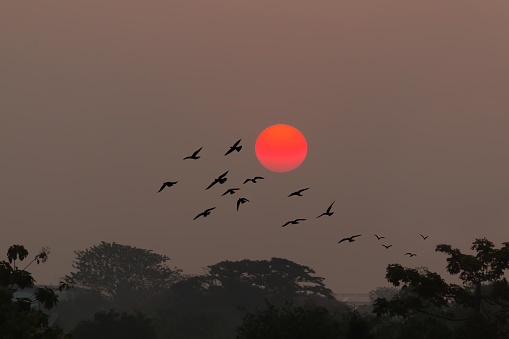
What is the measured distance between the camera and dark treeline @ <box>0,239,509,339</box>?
43.1 m

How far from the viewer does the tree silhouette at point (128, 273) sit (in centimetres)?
15838

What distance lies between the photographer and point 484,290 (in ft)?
315

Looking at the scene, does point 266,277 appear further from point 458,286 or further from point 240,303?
point 458,286

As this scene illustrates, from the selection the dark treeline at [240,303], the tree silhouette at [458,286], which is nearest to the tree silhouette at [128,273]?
the dark treeline at [240,303]

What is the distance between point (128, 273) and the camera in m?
159

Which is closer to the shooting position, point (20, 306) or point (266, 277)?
point (20, 306)

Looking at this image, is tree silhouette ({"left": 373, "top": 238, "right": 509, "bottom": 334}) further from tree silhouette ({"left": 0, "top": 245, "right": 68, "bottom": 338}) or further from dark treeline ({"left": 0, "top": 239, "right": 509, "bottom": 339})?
tree silhouette ({"left": 0, "top": 245, "right": 68, "bottom": 338})

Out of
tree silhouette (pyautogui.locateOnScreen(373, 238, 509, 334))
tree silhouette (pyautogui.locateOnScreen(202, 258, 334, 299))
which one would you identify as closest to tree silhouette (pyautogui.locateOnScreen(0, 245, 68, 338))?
tree silhouette (pyautogui.locateOnScreen(373, 238, 509, 334))

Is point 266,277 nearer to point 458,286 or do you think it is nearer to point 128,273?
point 128,273

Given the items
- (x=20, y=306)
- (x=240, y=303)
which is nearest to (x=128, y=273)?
(x=240, y=303)

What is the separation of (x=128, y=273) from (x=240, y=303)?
37088 mm

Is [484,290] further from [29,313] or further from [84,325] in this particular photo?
[29,313]

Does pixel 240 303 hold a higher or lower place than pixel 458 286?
higher

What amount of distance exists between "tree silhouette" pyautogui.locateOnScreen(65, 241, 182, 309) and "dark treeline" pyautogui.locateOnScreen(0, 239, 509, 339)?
0.22 m
